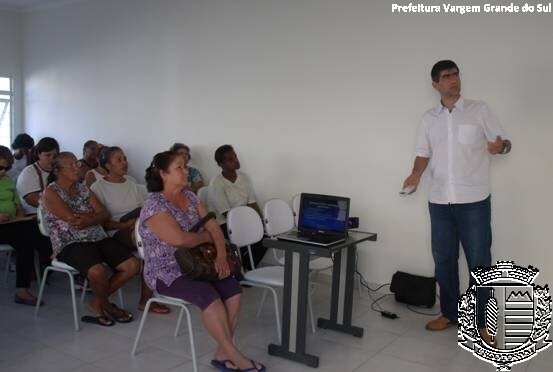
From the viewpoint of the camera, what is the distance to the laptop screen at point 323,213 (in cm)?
310

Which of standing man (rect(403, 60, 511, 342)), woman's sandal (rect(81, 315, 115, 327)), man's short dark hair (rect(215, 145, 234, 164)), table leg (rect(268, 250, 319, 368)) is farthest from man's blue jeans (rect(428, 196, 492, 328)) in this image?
woman's sandal (rect(81, 315, 115, 327))

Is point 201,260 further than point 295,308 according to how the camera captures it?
A: No

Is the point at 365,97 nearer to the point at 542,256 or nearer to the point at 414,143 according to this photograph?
the point at 414,143

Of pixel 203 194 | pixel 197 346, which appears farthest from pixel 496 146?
pixel 203 194

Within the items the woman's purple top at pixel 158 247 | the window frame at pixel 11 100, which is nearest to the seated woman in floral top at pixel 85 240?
the woman's purple top at pixel 158 247

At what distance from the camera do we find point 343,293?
345 centimetres

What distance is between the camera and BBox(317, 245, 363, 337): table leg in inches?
134

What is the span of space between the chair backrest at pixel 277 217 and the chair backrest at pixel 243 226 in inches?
9.1

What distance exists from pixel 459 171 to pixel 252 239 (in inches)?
56.6

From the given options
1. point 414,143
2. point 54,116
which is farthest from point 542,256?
point 54,116

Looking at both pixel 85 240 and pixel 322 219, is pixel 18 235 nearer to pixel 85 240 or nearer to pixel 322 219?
pixel 85 240

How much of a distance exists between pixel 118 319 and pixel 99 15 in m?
4.28

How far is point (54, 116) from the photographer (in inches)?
281

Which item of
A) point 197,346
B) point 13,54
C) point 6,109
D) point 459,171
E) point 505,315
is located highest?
point 13,54
